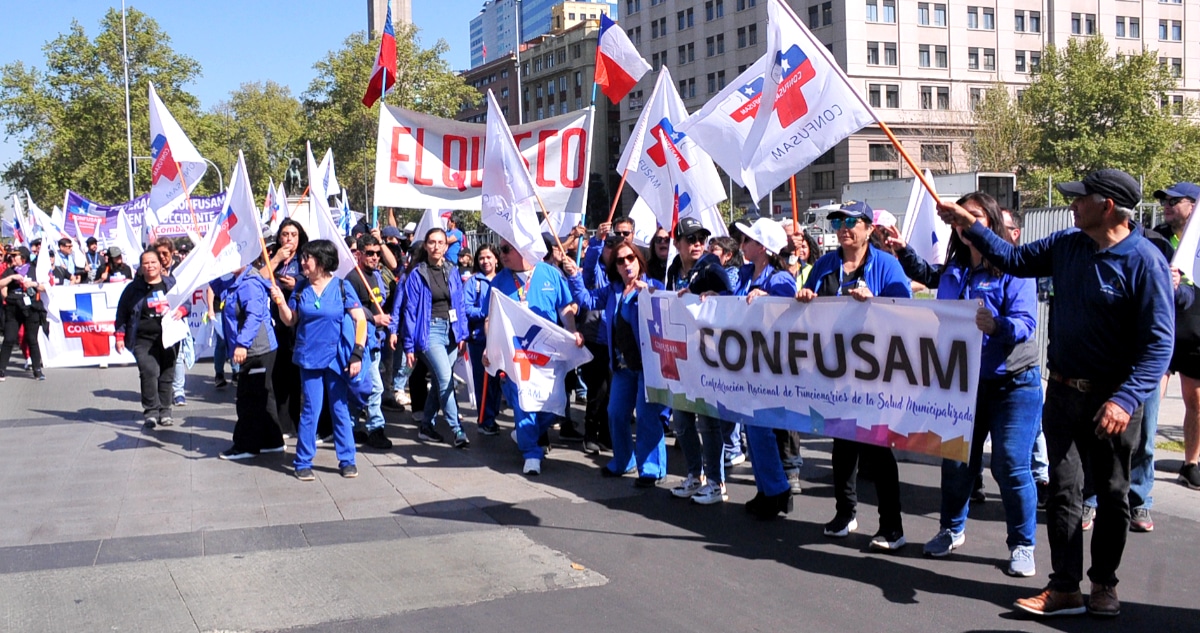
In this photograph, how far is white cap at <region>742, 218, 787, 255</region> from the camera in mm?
7141

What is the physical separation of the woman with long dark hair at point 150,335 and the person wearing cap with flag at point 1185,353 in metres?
8.43

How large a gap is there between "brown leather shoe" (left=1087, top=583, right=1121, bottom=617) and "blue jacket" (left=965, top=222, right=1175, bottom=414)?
2.93 ft

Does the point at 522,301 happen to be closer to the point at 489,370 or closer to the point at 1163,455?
the point at 489,370

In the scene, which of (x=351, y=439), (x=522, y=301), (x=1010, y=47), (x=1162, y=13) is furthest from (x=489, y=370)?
(x=1162, y=13)

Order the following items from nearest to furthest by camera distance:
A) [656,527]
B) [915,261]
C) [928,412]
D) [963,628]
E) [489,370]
Result: [963,628] → [928,412] → [915,261] → [656,527] → [489,370]

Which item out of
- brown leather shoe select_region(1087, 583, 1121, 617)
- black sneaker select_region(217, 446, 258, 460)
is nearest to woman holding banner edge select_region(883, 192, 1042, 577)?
brown leather shoe select_region(1087, 583, 1121, 617)

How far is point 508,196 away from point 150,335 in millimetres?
4540

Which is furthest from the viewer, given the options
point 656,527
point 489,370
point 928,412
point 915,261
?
point 489,370

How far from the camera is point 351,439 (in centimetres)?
846

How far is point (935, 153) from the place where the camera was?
64.2 meters

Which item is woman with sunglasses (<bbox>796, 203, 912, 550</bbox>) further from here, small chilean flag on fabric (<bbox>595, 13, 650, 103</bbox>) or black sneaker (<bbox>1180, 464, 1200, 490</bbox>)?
small chilean flag on fabric (<bbox>595, 13, 650, 103</bbox>)

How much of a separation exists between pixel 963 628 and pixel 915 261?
2.20 m

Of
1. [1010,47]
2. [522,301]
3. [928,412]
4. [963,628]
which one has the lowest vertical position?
[963,628]

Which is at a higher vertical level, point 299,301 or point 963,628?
point 299,301
